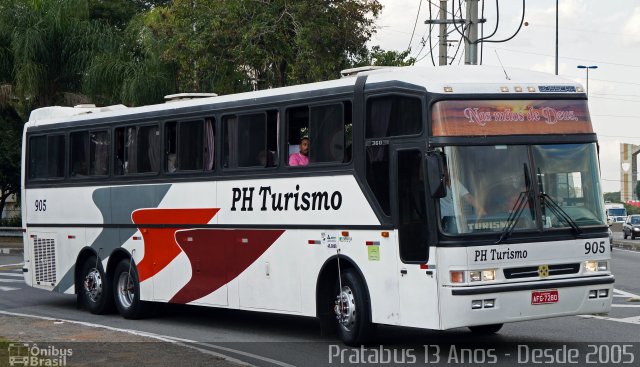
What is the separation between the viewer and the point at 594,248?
14164 mm

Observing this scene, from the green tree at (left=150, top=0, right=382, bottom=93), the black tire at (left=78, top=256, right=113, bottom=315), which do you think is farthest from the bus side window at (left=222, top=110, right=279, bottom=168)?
the green tree at (left=150, top=0, right=382, bottom=93)

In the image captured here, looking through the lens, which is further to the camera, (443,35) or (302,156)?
(443,35)

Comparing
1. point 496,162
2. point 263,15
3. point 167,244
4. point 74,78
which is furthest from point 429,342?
point 74,78

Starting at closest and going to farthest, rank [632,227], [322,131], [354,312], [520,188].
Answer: [520,188]
[354,312]
[322,131]
[632,227]

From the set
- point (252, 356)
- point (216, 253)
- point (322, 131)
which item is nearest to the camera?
point (252, 356)

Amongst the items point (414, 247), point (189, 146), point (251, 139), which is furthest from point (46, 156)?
point (414, 247)

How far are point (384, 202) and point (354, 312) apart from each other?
4.92 feet

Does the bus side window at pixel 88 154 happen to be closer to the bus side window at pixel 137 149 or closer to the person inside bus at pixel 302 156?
the bus side window at pixel 137 149

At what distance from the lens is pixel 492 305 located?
1341 centimetres

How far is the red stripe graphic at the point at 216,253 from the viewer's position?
16.8 meters

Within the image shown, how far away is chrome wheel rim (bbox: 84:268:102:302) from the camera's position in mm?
20609

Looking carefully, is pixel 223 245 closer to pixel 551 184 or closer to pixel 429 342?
pixel 429 342

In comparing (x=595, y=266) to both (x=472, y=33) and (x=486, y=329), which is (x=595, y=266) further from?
(x=472, y=33)

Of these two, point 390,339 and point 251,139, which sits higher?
point 251,139
